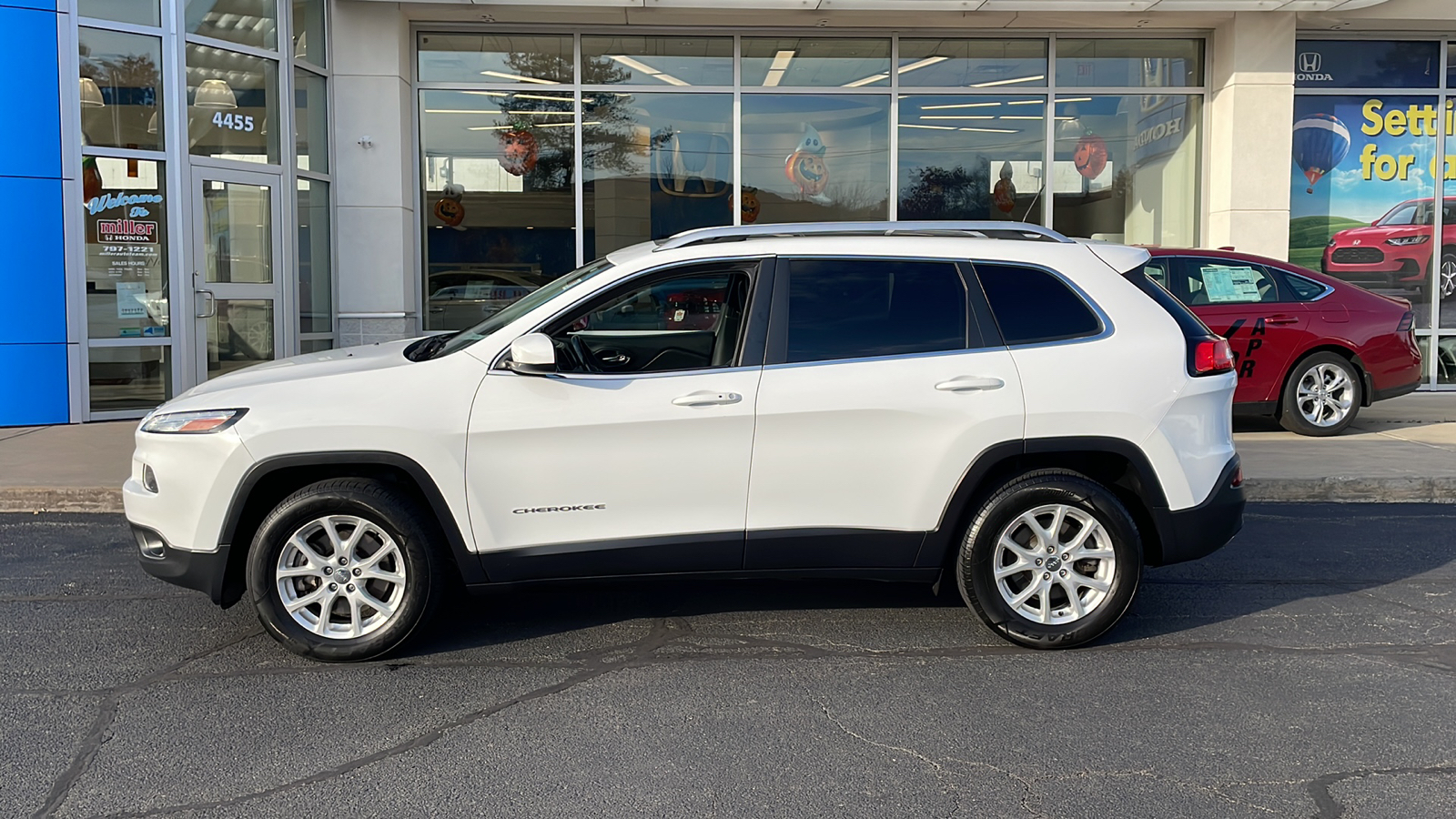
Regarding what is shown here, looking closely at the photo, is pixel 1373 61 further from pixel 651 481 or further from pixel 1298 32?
pixel 651 481

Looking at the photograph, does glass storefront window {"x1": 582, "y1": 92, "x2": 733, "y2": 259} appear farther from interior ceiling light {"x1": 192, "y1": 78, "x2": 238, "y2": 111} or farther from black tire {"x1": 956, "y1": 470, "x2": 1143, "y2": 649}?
black tire {"x1": 956, "y1": 470, "x2": 1143, "y2": 649}

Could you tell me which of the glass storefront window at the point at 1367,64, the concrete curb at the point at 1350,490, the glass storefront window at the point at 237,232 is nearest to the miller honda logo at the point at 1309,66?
the glass storefront window at the point at 1367,64

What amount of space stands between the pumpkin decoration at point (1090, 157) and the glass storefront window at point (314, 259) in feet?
29.8

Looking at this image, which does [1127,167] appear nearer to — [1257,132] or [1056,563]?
[1257,132]

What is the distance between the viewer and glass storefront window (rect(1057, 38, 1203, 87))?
14.6 metres

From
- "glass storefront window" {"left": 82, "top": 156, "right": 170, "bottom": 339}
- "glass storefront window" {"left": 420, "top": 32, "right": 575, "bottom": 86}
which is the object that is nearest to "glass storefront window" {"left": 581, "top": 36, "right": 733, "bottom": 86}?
"glass storefront window" {"left": 420, "top": 32, "right": 575, "bottom": 86}

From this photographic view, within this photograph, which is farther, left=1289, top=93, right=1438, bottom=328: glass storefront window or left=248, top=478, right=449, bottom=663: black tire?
left=1289, top=93, right=1438, bottom=328: glass storefront window

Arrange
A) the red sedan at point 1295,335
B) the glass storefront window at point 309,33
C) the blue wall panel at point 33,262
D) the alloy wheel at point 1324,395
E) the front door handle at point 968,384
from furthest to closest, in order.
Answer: the glass storefront window at point 309,33
the blue wall panel at point 33,262
the alloy wheel at point 1324,395
the red sedan at point 1295,335
the front door handle at point 968,384

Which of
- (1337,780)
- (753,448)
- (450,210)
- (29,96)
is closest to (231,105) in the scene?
(29,96)

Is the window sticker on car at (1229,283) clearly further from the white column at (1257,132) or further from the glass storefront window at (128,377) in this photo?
the glass storefront window at (128,377)

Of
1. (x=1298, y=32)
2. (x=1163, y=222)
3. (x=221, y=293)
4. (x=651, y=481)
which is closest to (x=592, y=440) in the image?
(x=651, y=481)

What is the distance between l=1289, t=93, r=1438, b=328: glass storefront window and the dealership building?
0.03 meters

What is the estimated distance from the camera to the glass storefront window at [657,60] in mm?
14273

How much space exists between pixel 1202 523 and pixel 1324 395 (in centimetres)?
663
